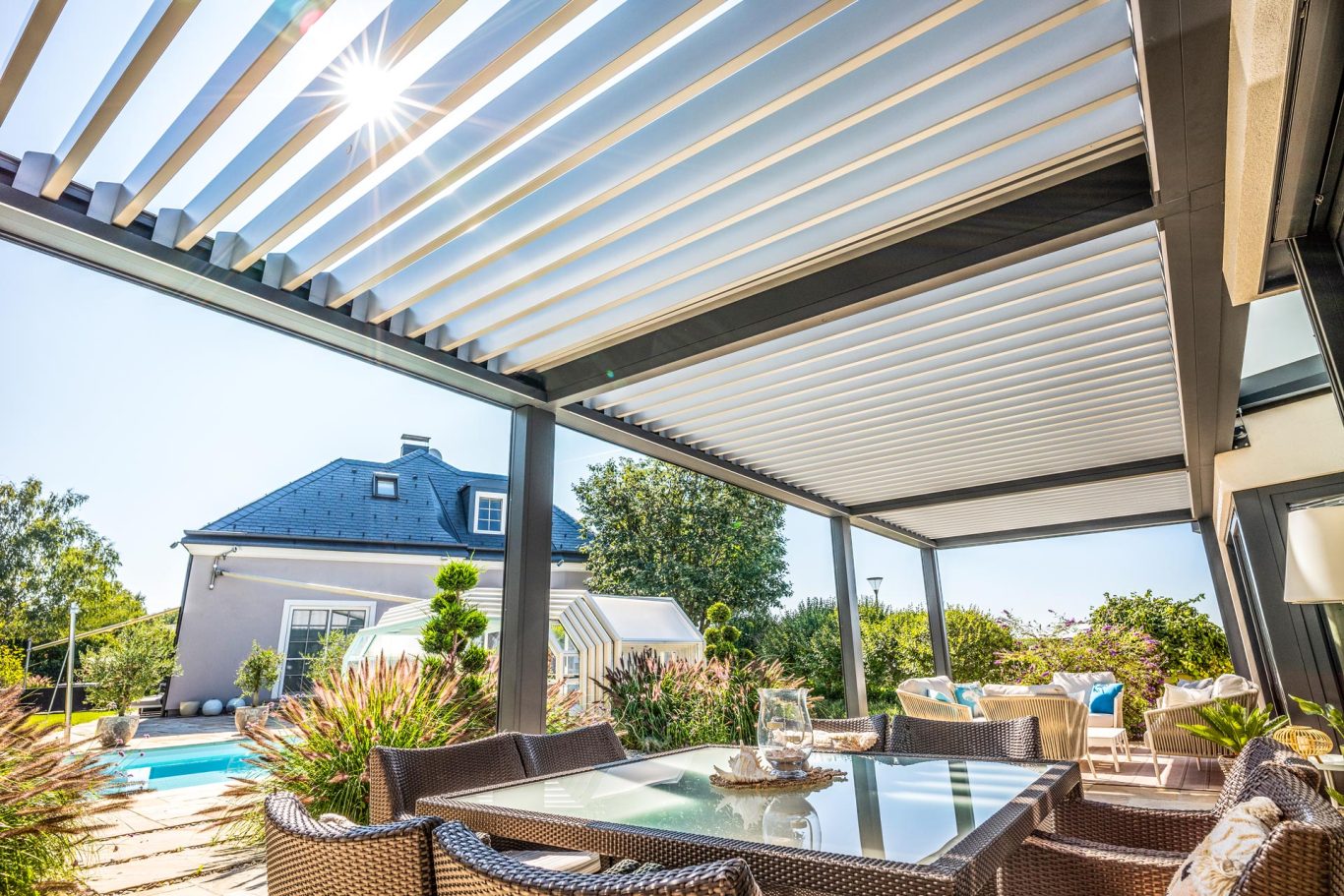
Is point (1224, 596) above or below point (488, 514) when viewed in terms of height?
below

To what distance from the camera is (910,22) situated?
2.00 meters

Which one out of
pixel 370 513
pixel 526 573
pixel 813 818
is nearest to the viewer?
pixel 813 818

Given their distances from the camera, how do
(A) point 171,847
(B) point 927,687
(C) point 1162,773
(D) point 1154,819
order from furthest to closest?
(B) point 927,687 < (C) point 1162,773 < (A) point 171,847 < (D) point 1154,819

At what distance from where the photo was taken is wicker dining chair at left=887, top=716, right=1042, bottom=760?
270 centimetres

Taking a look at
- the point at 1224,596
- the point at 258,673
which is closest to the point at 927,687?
the point at 1224,596

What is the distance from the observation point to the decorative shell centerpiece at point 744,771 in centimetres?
198

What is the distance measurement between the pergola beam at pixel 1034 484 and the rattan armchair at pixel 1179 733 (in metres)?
2.10

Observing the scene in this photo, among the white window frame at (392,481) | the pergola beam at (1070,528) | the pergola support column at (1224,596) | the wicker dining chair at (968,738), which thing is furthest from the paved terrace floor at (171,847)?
the pergola beam at (1070,528)

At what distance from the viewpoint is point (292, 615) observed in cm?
446

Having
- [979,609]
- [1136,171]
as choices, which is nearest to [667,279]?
[1136,171]

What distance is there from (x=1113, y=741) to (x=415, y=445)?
7230 mm

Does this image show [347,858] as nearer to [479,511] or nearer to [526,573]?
[526,573]

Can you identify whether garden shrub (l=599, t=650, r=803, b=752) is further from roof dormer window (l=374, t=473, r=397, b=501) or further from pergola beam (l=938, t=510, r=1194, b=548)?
pergola beam (l=938, t=510, r=1194, b=548)

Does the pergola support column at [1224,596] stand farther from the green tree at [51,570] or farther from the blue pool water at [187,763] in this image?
the green tree at [51,570]
